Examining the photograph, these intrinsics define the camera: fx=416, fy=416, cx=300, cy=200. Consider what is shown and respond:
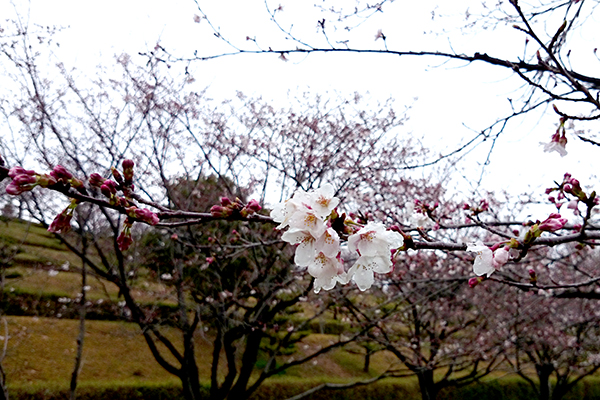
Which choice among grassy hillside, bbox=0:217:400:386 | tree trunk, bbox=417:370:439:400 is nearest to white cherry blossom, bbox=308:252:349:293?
grassy hillside, bbox=0:217:400:386

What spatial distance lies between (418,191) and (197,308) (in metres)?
4.05

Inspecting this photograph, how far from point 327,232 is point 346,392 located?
9.23 m

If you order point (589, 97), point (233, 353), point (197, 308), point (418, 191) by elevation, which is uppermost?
point (418, 191)

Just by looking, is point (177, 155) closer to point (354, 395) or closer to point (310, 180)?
point (310, 180)

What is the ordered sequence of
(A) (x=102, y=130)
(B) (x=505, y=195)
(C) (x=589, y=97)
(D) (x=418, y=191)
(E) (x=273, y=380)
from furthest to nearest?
1. (E) (x=273, y=380)
2. (B) (x=505, y=195)
3. (D) (x=418, y=191)
4. (A) (x=102, y=130)
5. (C) (x=589, y=97)

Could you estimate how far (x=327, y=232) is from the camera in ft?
3.07

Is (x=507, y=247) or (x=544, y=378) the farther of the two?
(x=544, y=378)

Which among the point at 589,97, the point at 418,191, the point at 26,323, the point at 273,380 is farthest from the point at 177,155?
the point at 26,323

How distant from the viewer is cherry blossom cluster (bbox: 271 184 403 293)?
94cm

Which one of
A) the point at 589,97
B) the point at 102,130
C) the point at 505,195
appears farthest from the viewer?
the point at 505,195

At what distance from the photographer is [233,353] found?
212 inches

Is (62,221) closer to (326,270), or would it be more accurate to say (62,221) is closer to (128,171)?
(128,171)

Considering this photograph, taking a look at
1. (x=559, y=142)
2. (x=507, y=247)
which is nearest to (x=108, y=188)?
(x=507, y=247)

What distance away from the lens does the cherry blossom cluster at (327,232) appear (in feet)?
3.09
